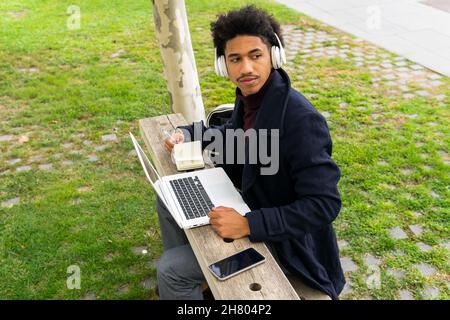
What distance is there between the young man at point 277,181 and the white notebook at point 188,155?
0.42 m

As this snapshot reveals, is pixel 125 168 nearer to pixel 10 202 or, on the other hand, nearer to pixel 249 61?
pixel 10 202

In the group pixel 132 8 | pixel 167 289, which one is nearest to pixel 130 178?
pixel 167 289

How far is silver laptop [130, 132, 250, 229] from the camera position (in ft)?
7.99

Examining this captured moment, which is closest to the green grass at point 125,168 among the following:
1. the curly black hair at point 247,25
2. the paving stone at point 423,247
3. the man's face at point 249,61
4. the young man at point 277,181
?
the paving stone at point 423,247

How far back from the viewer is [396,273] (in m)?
3.46

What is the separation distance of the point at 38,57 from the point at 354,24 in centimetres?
572

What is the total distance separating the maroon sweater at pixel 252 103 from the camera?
2518 millimetres

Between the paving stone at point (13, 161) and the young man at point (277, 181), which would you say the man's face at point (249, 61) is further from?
the paving stone at point (13, 161)

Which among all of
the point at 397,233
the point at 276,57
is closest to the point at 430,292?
the point at 397,233

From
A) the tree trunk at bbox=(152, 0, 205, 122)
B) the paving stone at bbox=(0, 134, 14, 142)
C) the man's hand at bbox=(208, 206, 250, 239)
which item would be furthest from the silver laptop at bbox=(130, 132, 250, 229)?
the paving stone at bbox=(0, 134, 14, 142)

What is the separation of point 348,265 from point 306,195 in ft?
5.28

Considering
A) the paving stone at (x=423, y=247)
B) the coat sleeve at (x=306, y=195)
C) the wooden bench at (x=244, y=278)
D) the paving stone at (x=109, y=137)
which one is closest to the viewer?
the wooden bench at (x=244, y=278)

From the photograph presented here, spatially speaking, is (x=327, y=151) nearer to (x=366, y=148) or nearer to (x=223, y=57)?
(x=223, y=57)

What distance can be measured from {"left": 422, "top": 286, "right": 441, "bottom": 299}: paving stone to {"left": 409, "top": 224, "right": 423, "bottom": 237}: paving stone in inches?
23.3
